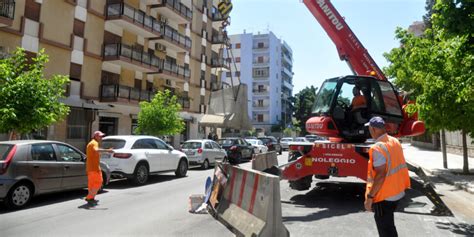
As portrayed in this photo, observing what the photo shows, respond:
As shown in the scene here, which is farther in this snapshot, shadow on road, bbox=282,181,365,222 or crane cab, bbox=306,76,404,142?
crane cab, bbox=306,76,404,142

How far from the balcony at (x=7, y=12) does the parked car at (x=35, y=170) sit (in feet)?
41.6

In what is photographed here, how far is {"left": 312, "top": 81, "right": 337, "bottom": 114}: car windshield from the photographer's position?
9.61m

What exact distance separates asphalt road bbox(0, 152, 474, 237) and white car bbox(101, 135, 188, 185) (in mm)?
1322

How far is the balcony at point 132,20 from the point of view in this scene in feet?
87.6

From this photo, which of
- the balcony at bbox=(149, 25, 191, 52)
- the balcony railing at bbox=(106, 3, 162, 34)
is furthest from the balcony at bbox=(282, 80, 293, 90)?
the balcony railing at bbox=(106, 3, 162, 34)

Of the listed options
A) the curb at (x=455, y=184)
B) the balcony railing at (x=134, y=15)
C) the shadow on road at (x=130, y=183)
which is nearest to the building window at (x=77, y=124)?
the balcony railing at (x=134, y=15)

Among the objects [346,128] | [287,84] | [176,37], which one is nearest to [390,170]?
[346,128]

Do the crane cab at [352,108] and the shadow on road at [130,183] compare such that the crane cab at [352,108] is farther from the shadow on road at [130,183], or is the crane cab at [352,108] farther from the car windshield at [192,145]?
the car windshield at [192,145]

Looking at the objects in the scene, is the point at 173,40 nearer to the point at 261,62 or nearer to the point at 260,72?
the point at 261,62

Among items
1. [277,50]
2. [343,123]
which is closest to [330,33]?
[343,123]

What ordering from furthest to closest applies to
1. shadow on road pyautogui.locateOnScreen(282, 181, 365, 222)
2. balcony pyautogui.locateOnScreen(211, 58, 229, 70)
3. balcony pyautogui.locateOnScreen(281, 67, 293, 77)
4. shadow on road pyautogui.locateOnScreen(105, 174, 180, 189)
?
balcony pyautogui.locateOnScreen(281, 67, 293, 77)
balcony pyautogui.locateOnScreen(211, 58, 229, 70)
shadow on road pyautogui.locateOnScreen(105, 174, 180, 189)
shadow on road pyautogui.locateOnScreen(282, 181, 365, 222)

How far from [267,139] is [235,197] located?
26.9 m

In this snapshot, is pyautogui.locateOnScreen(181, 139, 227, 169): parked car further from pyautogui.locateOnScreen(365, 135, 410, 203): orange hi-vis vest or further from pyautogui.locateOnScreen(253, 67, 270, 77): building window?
pyautogui.locateOnScreen(253, 67, 270, 77): building window

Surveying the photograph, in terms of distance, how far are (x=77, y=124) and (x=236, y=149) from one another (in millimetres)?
10521
